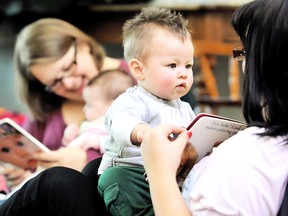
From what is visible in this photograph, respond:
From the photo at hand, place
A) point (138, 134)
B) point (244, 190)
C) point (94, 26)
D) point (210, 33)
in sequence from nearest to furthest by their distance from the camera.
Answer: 1. point (244, 190)
2. point (138, 134)
3. point (210, 33)
4. point (94, 26)

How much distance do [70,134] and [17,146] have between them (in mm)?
311

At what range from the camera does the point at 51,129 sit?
79.9 inches

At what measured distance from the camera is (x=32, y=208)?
1.18 metres

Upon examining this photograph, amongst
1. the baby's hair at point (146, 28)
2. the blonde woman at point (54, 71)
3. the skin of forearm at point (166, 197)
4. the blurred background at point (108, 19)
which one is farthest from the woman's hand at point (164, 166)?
the blurred background at point (108, 19)

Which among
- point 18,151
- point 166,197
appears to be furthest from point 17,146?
point 166,197

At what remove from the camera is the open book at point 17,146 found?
5.25 ft

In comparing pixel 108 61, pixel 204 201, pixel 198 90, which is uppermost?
pixel 204 201

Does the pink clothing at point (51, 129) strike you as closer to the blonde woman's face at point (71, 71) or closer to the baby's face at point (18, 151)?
the blonde woman's face at point (71, 71)

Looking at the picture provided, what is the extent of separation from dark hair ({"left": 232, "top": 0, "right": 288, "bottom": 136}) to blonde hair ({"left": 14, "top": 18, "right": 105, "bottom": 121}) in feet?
3.59

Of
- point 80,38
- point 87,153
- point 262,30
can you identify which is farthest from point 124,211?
point 80,38

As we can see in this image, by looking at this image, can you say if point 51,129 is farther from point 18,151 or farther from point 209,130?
point 209,130

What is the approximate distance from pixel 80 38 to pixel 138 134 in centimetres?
104

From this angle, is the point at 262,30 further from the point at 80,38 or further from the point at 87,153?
the point at 80,38

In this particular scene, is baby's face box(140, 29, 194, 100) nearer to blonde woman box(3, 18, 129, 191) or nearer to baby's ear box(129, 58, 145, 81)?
baby's ear box(129, 58, 145, 81)
